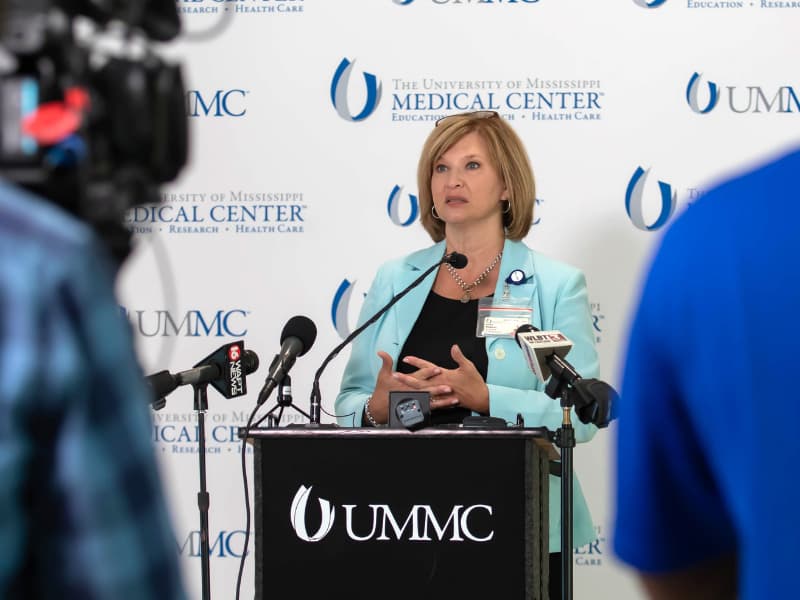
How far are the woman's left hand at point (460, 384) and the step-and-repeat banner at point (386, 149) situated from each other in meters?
1.09

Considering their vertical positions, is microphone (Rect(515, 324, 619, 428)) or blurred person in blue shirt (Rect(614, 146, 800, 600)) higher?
blurred person in blue shirt (Rect(614, 146, 800, 600))

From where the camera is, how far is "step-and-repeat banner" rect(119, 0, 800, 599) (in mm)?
4301

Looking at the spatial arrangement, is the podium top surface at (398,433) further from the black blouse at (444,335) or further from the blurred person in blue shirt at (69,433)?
the blurred person in blue shirt at (69,433)

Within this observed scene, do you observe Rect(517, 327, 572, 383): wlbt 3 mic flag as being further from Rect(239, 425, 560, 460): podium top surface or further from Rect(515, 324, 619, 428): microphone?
Rect(239, 425, 560, 460): podium top surface

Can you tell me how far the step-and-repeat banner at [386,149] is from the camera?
14.1 ft

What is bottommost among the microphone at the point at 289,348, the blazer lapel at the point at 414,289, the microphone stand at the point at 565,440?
the microphone stand at the point at 565,440

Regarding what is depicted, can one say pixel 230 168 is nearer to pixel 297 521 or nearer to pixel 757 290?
pixel 297 521

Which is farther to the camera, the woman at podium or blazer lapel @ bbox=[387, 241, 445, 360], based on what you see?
blazer lapel @ bbox=[387, 241, 445, 360]

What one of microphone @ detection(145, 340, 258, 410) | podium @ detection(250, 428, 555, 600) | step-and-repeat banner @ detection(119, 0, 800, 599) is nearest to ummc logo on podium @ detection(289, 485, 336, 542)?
podium @ detection(250, 428, 555, 600)

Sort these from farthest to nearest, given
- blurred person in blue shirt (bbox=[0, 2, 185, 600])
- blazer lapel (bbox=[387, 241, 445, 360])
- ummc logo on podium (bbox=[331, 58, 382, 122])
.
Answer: ummc logo on podium (bbox=[331, 58, 382, 122]), blazer lapel (bbox=[387, 241, 445, 360]), blurred person in blue shirt (bbox=[0, 2, 185, 600])

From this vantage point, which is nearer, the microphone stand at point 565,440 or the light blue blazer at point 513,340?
the microphone stand at point 565,440

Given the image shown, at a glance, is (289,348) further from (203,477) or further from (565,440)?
(565,440)

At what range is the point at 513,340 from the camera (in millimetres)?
3592

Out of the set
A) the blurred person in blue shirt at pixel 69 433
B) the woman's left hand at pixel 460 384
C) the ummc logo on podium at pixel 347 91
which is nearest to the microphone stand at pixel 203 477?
the woman's left hand at pixel 460 384
